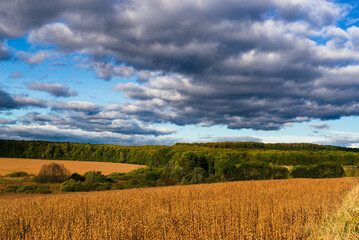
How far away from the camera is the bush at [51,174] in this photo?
3269 cm

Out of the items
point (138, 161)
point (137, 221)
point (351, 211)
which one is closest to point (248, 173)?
point (351, 211)

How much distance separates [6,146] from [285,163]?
8964 centimetres

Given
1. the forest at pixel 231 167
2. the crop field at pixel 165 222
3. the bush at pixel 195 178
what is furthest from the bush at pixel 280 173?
the crop field at pixel 165 222

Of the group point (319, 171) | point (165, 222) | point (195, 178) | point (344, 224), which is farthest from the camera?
point (319, 171)

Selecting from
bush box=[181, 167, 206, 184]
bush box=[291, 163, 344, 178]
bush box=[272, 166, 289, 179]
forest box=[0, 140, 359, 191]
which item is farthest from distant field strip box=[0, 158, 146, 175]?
bush box=[291, 163, 344, 178]

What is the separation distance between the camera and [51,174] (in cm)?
3312

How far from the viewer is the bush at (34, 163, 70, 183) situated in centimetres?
3269

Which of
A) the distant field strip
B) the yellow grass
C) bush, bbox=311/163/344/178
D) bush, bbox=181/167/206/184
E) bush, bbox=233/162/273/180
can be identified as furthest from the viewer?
the distant field strip

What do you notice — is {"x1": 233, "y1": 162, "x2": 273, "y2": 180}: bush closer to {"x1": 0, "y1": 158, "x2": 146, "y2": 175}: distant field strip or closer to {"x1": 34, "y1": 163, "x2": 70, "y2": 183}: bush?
{"x1": 34, "y1": 163, "x2": 70, "y2": 183}: bush

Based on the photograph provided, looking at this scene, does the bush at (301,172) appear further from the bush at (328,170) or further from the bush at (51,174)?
the bush at (51,174)

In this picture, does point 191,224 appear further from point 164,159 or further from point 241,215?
point 164,159

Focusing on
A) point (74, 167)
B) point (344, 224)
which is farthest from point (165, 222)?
point (74, 167)

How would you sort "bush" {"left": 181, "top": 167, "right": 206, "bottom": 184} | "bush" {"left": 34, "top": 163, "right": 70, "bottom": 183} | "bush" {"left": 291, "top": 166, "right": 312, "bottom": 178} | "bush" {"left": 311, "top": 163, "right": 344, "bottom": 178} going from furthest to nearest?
1. "bush" {"left": 291, "top": 166, "right": 312, "bottom": 178}
2. "bush" {"left": 311, "top": 163, "right": 344, "bottom": 178}
3. "bush" {"left": 34, "top": 163, "right": 70, "bottom": 183}
4. "bush" {"left": 181, "top": 167, "right": 206, "bottom": 184}

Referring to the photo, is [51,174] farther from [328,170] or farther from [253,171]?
[328,170]
